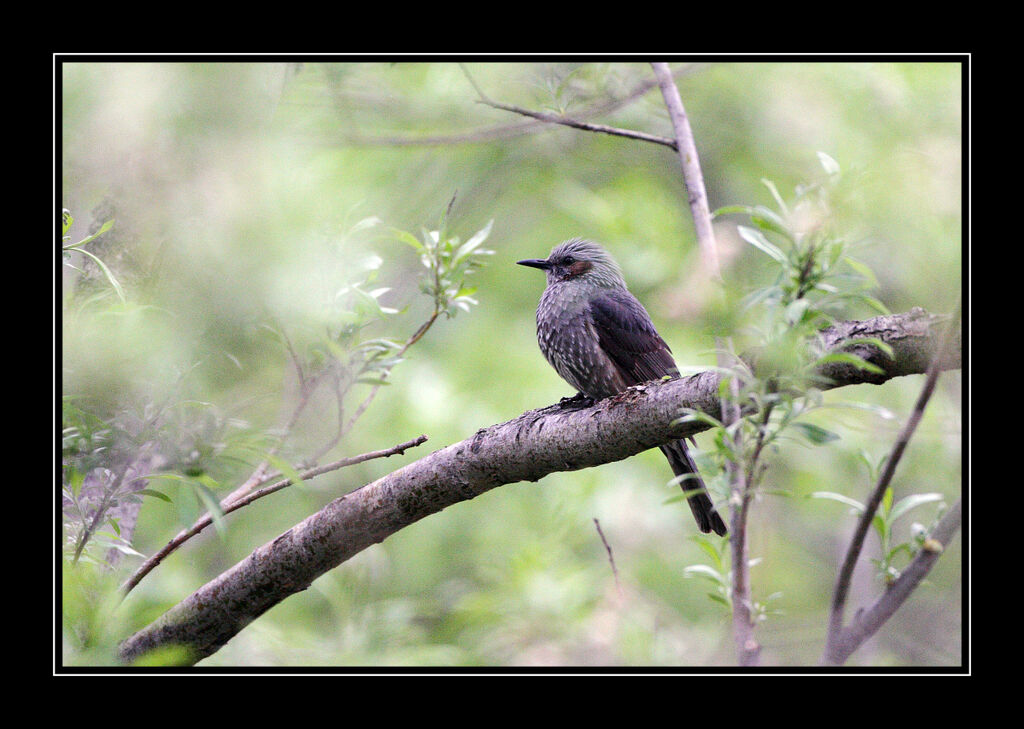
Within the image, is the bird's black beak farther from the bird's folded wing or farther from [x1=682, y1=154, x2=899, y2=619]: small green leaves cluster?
[x1=682, y1=154, x2=899, y2=619]: small green leaves cluster

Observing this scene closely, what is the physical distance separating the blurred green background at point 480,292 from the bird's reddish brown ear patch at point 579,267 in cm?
35

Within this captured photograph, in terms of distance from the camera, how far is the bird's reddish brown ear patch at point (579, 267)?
3.72m

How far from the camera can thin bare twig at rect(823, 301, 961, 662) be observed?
1448mm

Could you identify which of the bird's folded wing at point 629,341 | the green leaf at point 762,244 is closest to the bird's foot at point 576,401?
the bird's folded wing at point 629,341

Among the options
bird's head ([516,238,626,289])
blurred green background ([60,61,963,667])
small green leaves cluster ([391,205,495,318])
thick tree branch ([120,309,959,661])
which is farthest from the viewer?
bird's head ([516,238,626,289])

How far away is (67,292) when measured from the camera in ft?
8.08

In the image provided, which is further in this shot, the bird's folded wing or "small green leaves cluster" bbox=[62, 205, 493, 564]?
the bird's folded wing

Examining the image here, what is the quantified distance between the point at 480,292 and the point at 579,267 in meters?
1.44

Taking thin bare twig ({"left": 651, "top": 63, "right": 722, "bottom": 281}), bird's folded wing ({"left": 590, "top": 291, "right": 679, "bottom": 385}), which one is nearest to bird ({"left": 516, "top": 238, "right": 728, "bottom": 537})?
bird's folded wing ({"left": 590, "top": 291, "right": 679, "bottom": 385})

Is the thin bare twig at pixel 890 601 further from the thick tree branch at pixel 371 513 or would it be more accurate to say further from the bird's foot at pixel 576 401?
the bird's foot at pixel 576 401

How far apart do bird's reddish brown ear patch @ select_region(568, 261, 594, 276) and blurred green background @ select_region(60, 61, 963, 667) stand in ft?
1.16

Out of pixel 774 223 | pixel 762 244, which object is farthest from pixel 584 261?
pixel 774 223
